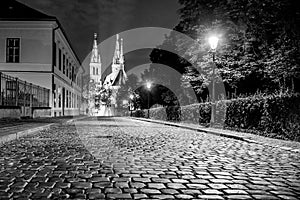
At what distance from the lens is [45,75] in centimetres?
3484

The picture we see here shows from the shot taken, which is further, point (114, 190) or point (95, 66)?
point (95, 66)

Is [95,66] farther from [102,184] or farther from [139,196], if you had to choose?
[139,196]

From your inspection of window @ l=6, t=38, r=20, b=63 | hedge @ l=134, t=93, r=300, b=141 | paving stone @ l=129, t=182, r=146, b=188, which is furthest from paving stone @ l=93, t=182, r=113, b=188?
window @ l=6, t=38, r=20, b=63

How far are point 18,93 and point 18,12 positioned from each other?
1692cm

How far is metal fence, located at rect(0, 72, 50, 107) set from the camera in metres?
19.2

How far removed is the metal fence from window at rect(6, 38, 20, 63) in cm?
739

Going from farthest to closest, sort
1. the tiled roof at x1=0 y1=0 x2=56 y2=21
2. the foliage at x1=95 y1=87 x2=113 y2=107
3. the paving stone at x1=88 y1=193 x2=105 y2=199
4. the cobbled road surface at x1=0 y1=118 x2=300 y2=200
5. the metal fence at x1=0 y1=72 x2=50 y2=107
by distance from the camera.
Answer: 1. the foliage at x1=95 y1=87 x2=113 y2=107
2. the tiled roof at x1=0 y1=0 x2=56 y2=21
3. the metal fence at x1=0 y1=72 x2=50 y2=107
4. the cobbled road surface at x1=0 y1=118 x2=300 y2=200
5. the paving stone at x1=88 y1=193 x2=105 y2=199

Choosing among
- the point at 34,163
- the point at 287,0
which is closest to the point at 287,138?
the point at 287,0

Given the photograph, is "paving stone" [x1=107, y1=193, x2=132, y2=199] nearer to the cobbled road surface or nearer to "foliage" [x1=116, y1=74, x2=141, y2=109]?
the cobbled road surface

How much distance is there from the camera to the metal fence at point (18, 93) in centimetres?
1921

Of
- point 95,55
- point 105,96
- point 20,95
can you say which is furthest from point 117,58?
point 20,95

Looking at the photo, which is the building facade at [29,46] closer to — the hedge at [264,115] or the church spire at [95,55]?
the hedge at [264,115]

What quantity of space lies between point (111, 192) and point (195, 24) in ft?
79.0

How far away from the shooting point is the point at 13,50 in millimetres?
34844
